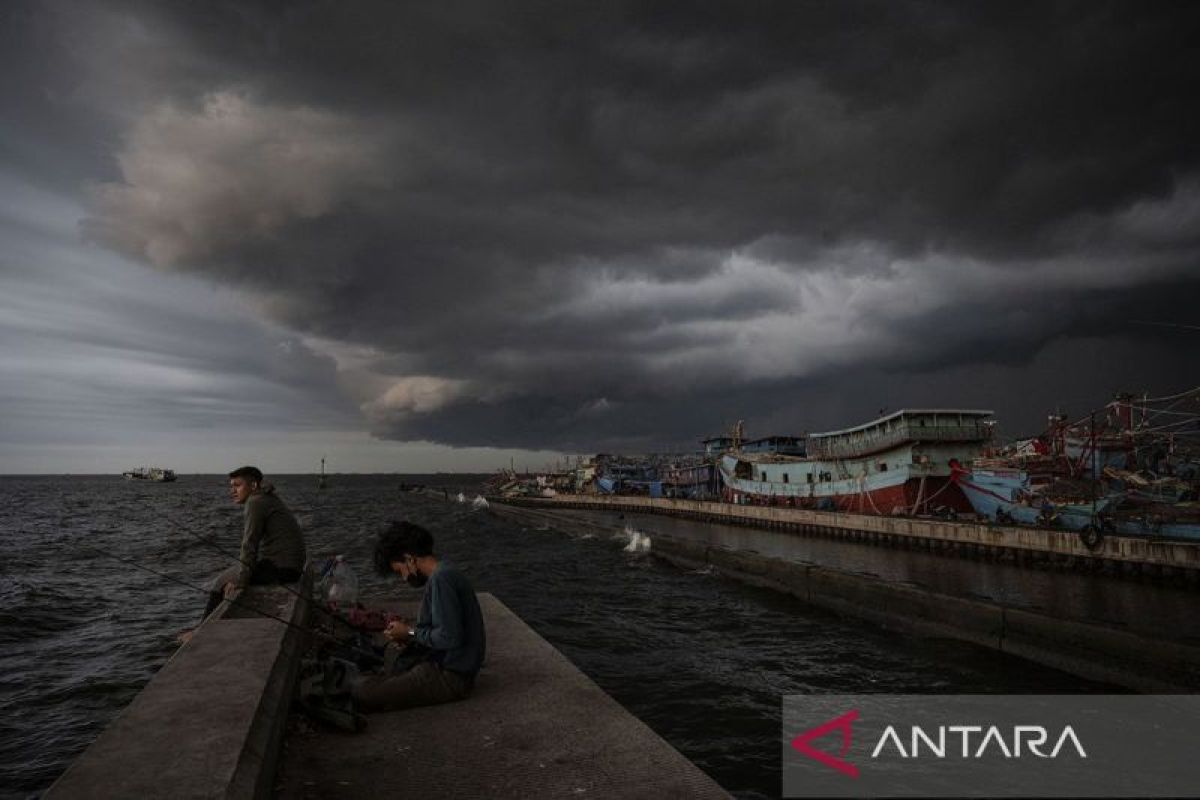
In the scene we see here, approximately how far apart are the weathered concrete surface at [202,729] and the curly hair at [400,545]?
110 centimetres

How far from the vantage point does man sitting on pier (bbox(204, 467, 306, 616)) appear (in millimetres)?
8312

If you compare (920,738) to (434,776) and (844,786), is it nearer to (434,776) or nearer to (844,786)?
(844,786)

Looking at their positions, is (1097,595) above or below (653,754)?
below

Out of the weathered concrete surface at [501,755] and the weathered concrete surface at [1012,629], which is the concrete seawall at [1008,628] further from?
the weathered concrete surface at [501,755]

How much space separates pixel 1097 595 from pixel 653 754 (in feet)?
73.2

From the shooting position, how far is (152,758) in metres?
3.39

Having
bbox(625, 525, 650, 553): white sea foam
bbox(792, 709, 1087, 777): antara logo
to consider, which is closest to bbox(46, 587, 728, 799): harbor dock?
bbox(792, 709, 1087, 777): antara logo

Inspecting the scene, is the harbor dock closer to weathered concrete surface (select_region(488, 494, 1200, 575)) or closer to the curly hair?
the curly hair

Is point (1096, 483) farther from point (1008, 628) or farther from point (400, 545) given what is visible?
point (400, 545)

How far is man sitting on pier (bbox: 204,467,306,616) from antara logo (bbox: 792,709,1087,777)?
6.89 meters

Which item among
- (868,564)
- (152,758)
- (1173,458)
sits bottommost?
(868,564)

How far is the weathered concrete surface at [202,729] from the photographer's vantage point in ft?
10.3

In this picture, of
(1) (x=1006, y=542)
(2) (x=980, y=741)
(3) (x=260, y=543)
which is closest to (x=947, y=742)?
(2) (x=980, y=741)

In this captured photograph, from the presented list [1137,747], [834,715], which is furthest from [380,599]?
[1137,747]
